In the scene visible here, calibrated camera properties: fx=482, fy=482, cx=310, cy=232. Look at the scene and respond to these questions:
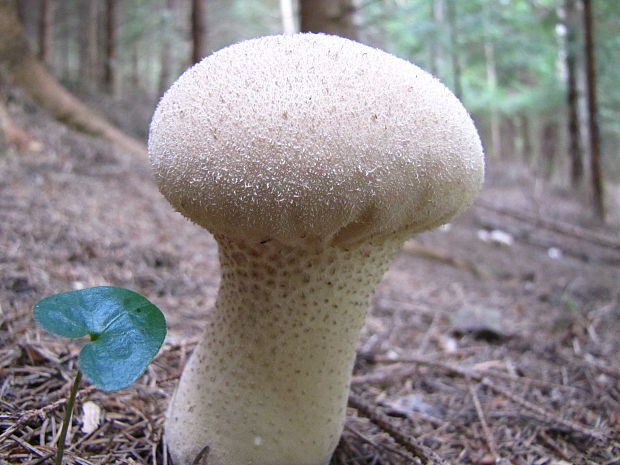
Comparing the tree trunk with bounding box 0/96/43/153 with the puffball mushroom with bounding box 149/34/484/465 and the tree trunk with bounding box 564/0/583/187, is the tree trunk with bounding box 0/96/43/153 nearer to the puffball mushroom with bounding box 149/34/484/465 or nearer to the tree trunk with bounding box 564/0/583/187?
the puffball mushroom with bounding box 149/34/484/465

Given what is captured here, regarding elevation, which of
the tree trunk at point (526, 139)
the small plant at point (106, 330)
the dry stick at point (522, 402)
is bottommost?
the tree trunk at point (526, 139)

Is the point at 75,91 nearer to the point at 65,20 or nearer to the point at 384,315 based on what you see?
the point at 384,315

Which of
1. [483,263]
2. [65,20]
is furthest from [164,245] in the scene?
[65,20]

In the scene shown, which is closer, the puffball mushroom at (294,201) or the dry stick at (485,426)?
the puffball mushroom at (294,201)

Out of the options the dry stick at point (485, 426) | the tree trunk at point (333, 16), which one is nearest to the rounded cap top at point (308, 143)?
the dry stick at point (485, 426)

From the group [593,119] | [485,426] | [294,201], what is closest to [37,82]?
[294,201]

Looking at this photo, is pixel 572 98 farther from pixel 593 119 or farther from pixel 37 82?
pixel 37 82

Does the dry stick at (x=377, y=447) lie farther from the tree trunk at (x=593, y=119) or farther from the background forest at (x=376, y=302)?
the tree trunk at (x=593, y=119)
